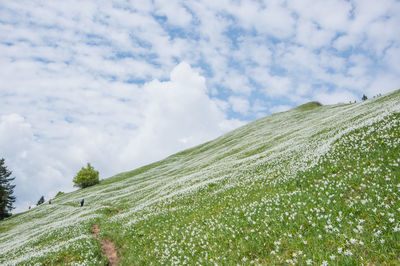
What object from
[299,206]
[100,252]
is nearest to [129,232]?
[100,252]

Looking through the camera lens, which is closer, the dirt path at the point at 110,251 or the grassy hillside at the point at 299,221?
the grassy hillside at the point at 299,221

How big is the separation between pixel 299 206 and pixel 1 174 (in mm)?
92439

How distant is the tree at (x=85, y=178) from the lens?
3819 inches

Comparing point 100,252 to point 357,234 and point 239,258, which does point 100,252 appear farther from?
point 357,234

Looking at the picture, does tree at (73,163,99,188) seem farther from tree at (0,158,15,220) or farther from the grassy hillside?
the grassy hillside

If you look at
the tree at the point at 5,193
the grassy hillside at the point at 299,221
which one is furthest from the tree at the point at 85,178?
the grassy hillside at the point at 299,221

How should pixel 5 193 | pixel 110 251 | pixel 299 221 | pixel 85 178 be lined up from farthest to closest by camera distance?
pixel 85 178 < pixel 5 193 < pixel 110 251 < pixel 299 221

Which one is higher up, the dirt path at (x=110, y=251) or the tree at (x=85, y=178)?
the tree at (x=85, y=178)

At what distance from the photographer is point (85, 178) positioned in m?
96.9

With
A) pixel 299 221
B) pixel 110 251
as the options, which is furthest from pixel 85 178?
pixel 299 221

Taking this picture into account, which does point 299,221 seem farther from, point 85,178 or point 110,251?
point 85,178

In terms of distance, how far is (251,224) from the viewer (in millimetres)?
9945

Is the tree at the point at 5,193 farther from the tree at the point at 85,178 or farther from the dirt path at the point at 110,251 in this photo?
the dirt path at the point at 110,251

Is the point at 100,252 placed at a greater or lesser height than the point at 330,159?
lesser
